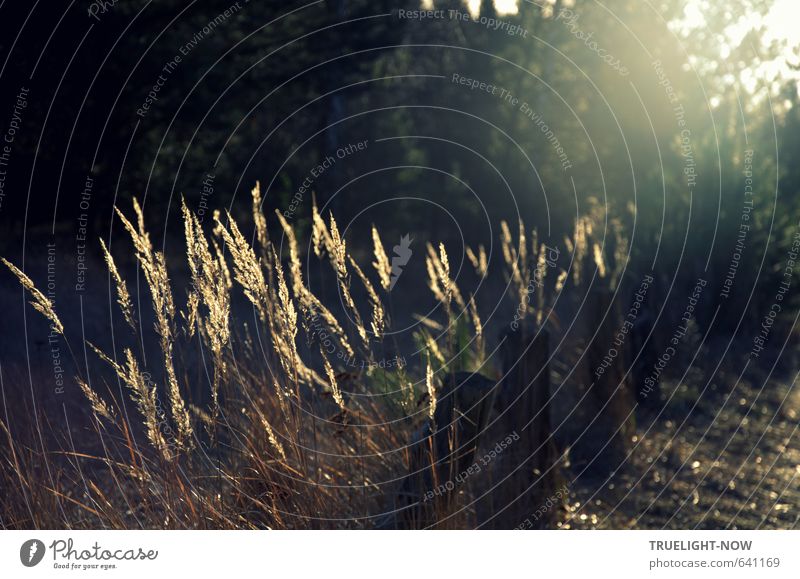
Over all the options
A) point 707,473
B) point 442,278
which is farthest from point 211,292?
point 707,473

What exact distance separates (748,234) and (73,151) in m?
6.95

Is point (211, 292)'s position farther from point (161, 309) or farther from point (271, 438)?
point (271, 438)

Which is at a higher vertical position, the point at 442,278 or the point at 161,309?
the point at 442,278

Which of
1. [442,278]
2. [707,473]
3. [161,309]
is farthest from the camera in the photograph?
[707,473]

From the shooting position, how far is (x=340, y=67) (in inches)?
529

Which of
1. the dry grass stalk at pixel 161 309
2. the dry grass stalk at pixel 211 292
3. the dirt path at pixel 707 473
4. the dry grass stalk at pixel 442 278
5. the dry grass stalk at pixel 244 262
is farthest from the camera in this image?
the dirt path at pixel 707 473

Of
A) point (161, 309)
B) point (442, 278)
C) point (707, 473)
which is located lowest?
point (707, 473)

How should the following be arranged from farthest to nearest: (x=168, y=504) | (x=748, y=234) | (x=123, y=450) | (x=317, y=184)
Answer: (x=317, y=184) < (x=748, y=234) < (x=123, y=450) < (x=168, y=504)

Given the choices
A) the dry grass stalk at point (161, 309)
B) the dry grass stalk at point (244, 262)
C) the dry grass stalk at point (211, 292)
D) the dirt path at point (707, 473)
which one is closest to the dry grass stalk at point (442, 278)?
the dry grass stalk at point (244, 262)

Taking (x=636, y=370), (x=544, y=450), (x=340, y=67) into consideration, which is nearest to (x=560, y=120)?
(x=340, y=67)

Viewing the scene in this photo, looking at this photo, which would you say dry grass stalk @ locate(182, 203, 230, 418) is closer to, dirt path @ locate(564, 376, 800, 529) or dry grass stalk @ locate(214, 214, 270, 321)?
dry grass stalk @ locate(214, 214, 270, 321)

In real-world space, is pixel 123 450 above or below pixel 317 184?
below

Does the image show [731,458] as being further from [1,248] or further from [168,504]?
[1,248]

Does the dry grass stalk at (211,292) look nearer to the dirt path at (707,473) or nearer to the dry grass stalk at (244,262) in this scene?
the dry grass stalk at (244,262)
